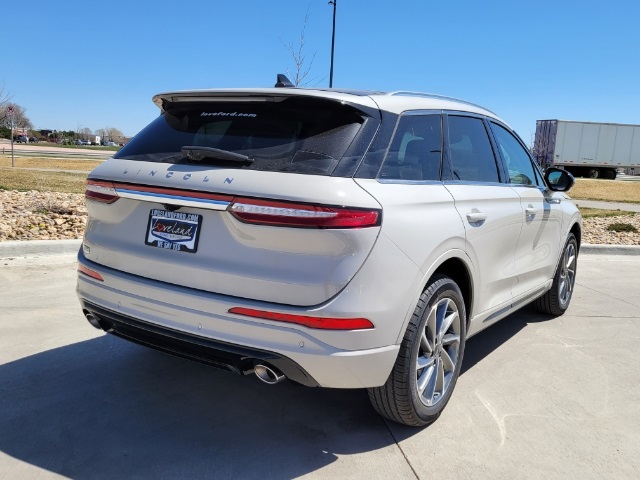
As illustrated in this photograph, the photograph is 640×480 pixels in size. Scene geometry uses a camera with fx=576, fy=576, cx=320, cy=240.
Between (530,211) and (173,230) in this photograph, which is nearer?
(173,230)

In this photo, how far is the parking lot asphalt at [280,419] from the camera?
2750mm

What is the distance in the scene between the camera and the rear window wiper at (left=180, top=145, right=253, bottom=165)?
105 inches

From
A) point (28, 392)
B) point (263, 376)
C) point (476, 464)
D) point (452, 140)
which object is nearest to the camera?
point (263, 376)

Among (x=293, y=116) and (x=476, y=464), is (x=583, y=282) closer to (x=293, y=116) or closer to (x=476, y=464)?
(x=476, y=464)

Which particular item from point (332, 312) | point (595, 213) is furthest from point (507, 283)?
point (595, 213)

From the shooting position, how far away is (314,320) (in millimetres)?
2484

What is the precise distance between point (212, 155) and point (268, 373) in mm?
1044

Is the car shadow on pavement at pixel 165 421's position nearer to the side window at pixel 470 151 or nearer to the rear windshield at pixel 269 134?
the rear windshield at pixel 269 134

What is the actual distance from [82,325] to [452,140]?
3.14 metres

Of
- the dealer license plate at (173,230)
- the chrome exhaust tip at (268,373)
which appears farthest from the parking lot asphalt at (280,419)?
the dealer license plate at (173,230)

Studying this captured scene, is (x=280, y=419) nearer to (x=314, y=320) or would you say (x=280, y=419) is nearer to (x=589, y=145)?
(x=314, y=320)

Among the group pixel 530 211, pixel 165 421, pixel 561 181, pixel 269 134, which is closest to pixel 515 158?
pixel 530 211

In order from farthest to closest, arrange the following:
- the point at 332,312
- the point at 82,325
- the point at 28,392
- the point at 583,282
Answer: the point at 583,282 → the point at 82,325 → the point at 28,392 → the point at 332,312

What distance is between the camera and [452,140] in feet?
11.7
